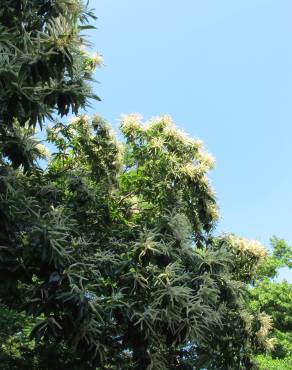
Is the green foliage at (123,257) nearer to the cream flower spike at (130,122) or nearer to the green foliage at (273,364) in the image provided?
the cream flower spike at (130,122)

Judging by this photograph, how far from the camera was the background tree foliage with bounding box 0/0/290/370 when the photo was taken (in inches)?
183

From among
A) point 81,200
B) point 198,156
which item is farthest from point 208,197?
point 81,200

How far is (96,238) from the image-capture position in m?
6.93

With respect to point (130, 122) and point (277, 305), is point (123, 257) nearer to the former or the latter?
point (130, 122)

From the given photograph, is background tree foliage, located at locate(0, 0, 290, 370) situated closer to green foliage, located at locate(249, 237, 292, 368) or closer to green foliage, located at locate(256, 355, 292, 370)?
green foliage, located at locate(256, 355, 292, 370)

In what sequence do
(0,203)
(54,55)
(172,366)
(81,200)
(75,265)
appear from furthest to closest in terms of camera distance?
1. (81,200)
2. (172,366)
3. (75,265)
4. (0,203)
5. (54,55)

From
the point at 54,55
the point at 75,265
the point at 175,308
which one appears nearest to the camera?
the point at 54,55

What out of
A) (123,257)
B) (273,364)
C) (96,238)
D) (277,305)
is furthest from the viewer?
(277,305)

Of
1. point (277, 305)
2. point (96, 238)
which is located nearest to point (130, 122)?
point (96, 238)

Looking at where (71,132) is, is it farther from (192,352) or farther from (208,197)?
(192,352)

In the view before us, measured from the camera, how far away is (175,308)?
18.0 ft

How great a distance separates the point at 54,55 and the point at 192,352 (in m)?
4.58

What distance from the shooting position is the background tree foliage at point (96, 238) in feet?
15.3

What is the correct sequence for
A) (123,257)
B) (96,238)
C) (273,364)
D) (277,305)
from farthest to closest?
(277,305)
(273,364)
(96,238)
(123,257)
